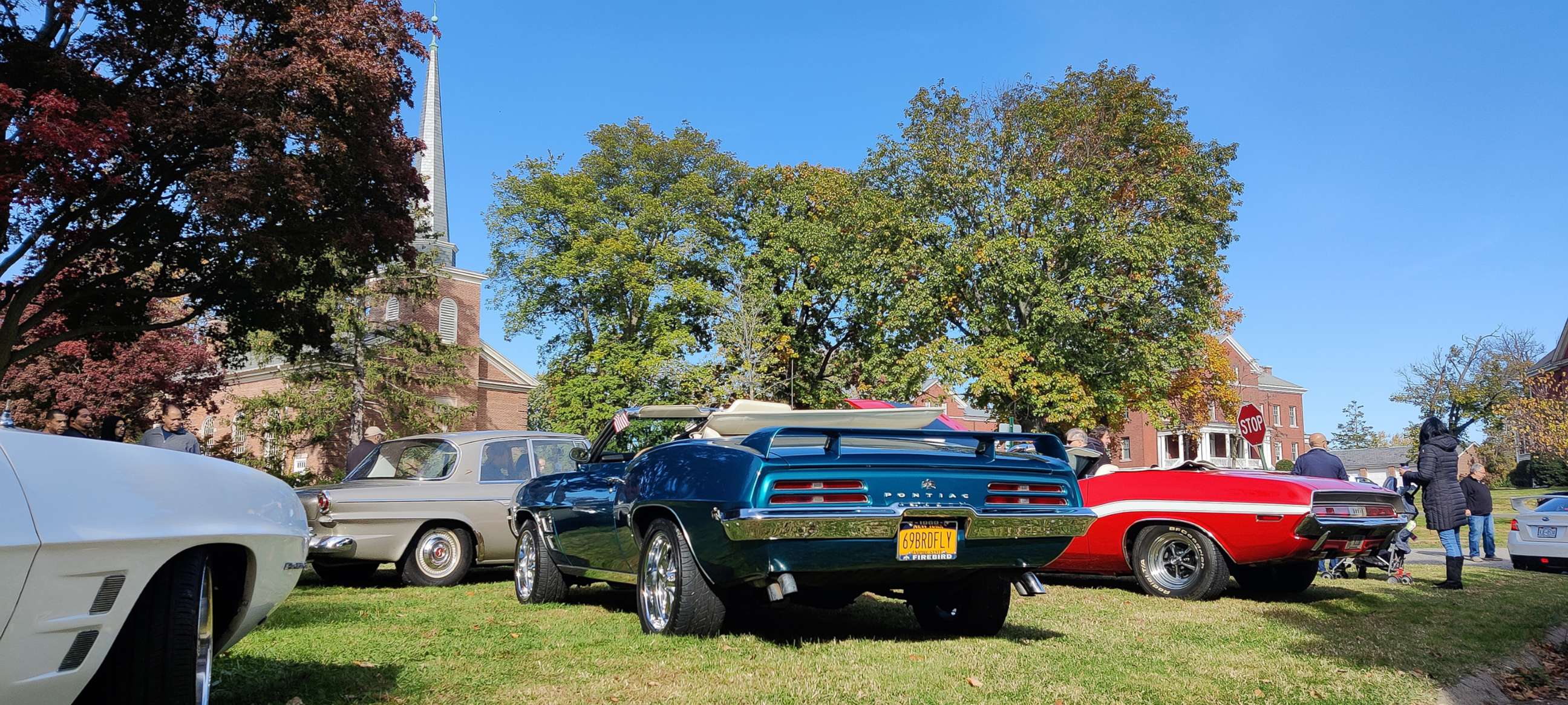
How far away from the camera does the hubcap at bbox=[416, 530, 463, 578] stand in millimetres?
9836

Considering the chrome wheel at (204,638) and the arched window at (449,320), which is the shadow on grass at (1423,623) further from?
the arched window at (449,320)

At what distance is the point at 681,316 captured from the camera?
41.8m

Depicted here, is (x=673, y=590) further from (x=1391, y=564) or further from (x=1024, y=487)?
(x=1391, y=564)

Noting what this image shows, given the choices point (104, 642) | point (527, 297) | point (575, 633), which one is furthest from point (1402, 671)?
point (527, 297)

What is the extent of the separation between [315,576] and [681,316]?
31085mm

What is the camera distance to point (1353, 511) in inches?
331

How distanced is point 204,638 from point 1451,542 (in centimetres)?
1121

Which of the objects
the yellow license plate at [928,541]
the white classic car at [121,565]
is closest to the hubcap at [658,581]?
the yellow license plate at [928,541]

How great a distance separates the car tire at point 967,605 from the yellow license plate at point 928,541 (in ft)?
2.30

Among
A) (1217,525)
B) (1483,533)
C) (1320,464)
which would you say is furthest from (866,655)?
(1483,533)

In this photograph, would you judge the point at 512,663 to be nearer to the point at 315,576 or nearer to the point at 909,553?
the point at 909,553

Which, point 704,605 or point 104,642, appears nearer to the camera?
point 104,642

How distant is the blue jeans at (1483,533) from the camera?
16.6 m

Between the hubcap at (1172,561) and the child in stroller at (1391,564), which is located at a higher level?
the hubcap at (1172,561)
